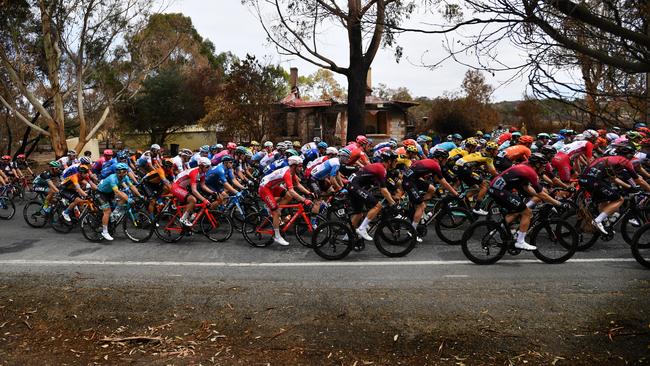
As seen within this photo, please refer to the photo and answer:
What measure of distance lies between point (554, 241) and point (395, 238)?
8.80 ft

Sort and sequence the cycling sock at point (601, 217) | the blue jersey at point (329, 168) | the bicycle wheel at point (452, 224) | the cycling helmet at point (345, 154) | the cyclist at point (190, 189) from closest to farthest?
the cycling sock at point (601, 217)
the bicycle wheel at point (452, 224)
the cyclist at point (190, 189)
the blue jersey at point (329, 168)
the cycling helmet at point (345, 154)

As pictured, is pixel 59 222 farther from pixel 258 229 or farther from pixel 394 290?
pixel 394 290

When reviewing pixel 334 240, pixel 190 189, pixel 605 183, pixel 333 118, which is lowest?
pixel 334 240

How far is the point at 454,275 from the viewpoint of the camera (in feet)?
23.9

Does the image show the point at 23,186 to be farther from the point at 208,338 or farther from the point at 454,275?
the point at 454,275

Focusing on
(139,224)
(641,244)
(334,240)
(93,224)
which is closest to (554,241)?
(641,244)

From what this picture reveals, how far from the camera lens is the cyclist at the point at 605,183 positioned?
8.30m

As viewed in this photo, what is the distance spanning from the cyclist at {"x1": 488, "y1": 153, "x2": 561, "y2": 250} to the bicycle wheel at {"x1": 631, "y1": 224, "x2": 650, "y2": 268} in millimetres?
1218

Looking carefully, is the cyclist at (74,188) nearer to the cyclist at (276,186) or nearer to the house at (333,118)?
the cyclist at (276,186)

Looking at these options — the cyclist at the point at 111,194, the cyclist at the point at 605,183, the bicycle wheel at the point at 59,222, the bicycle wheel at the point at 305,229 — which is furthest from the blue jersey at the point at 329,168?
the bicycle wheel at the point at 59,222

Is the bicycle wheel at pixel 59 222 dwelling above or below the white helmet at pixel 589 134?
below

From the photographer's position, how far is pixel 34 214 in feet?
40.0

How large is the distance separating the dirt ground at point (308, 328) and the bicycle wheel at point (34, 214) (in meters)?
6.03

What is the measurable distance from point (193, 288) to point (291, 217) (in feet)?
9.03
